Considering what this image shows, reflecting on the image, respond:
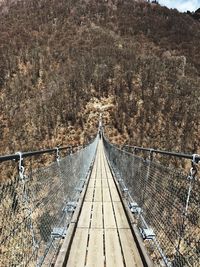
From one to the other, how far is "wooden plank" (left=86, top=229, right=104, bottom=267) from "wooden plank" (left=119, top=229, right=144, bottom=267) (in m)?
0.32

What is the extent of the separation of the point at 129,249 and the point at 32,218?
1.91 meters

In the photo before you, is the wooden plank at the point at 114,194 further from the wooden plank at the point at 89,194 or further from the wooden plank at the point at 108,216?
the wooden plank at the point at 108,216

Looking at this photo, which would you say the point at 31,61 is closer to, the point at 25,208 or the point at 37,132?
the point at 37,132

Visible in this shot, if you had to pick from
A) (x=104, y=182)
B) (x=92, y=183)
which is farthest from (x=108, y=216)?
(x=104, y=182)

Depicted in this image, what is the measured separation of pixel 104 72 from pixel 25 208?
45.4 meters

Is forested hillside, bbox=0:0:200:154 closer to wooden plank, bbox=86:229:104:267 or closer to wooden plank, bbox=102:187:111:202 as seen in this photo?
wooden plank, bbox=102:187:111:202

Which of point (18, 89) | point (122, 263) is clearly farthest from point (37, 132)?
point (122, 263)

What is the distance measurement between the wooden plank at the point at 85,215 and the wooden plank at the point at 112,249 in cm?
51

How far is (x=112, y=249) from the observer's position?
15.9 feet

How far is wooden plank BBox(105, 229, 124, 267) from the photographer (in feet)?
14.4

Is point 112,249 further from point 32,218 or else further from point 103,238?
point 32,218

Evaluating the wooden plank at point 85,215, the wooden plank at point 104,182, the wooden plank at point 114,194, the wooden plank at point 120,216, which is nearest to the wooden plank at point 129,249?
the wooden plank at point 120,216

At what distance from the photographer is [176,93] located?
43312 millimetres

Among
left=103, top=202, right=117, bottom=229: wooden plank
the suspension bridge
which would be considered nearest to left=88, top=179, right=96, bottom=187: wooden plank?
left=103, top=202, right=117, bottom=229: wooden plank
